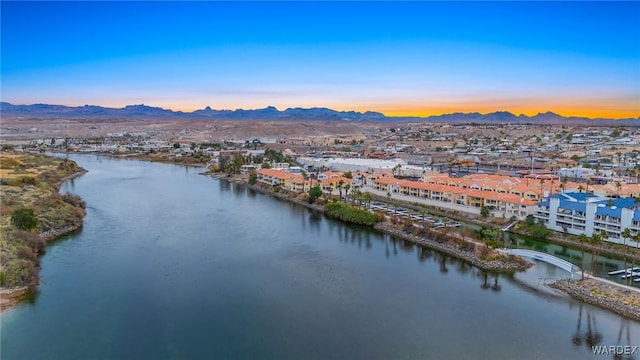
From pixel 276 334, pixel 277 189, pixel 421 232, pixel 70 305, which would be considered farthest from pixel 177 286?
pixel 277 189

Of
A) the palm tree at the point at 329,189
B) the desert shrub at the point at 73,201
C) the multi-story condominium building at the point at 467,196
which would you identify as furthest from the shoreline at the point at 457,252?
the desert shrub at the point at 73,201

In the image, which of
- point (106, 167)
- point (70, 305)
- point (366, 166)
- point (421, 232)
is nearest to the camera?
point (70, 305)

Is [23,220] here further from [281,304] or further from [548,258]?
[548,258]

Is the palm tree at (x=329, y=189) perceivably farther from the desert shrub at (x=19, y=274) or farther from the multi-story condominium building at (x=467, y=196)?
the desert shrub at (x=19, y=274)

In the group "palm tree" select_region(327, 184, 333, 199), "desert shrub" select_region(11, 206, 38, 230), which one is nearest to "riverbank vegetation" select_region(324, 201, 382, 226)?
"palm tree" select_region(327, 184, 333, 199)

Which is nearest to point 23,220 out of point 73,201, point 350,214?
point 73,201

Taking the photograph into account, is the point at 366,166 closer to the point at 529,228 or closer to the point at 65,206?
the point at 529,228
